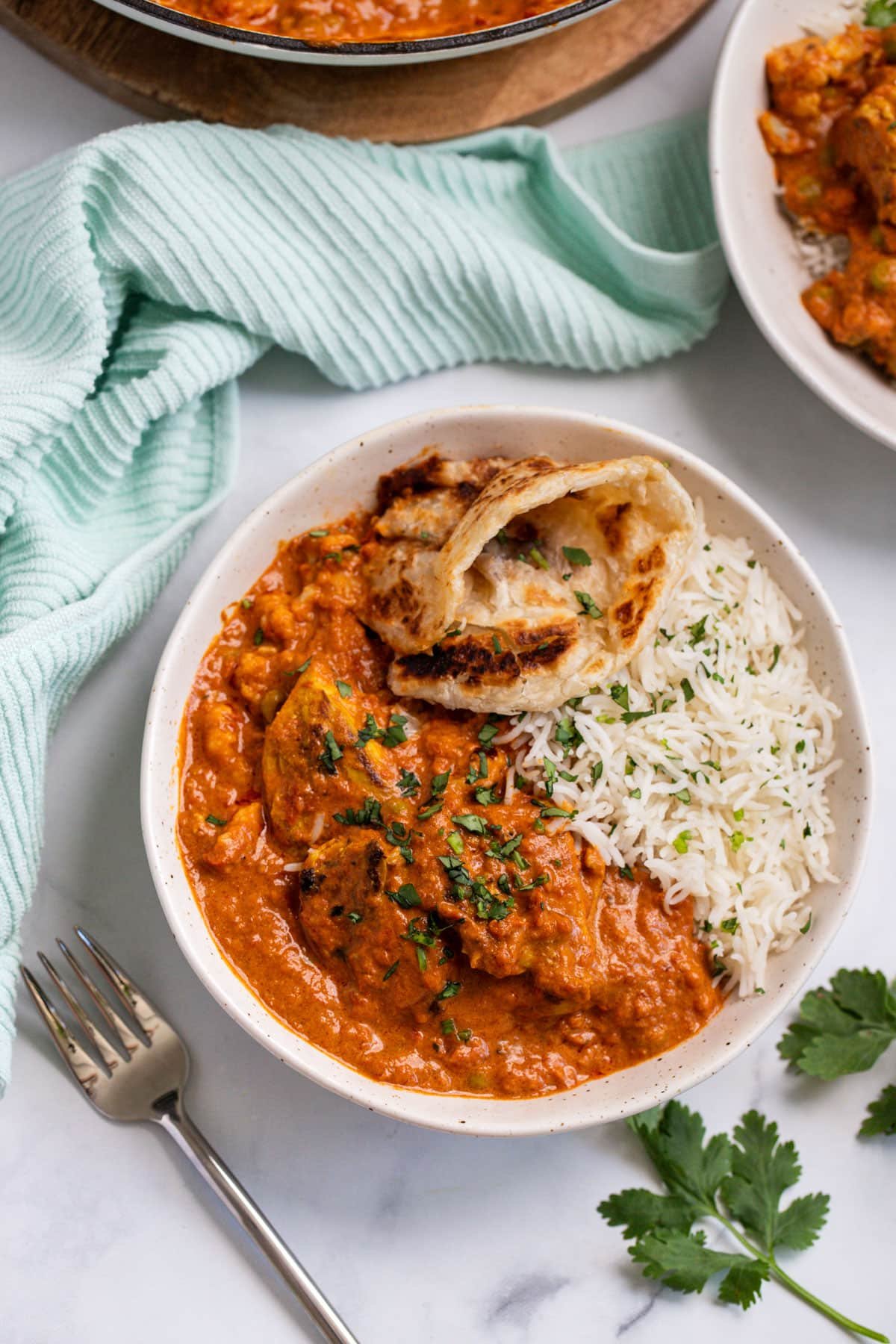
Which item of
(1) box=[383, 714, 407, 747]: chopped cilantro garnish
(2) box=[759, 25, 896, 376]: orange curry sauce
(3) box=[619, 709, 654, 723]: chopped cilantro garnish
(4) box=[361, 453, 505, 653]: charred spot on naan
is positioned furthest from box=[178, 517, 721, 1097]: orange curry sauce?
(2) box=[759, 25, 896, 376]: orange curry sauce

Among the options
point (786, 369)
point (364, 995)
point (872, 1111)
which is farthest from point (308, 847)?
point (786, 369)

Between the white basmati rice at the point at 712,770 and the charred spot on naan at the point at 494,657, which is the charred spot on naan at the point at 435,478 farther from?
the white basmati rice at the point at 712,770

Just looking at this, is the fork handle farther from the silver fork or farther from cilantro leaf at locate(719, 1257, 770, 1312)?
cilantro leaf at locate(719, 1257, 770, 1312)

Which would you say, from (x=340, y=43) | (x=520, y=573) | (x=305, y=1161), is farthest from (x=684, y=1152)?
(x=340, y=43)

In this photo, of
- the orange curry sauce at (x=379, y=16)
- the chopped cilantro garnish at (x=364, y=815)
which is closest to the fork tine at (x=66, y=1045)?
the chopped cilantro garnish at (x=364, y=815)

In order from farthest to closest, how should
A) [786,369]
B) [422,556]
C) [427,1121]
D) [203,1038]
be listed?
[786,369] < [203,1038] < [422,556] < [427,1121]

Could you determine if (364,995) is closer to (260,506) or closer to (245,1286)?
(245,1286)
